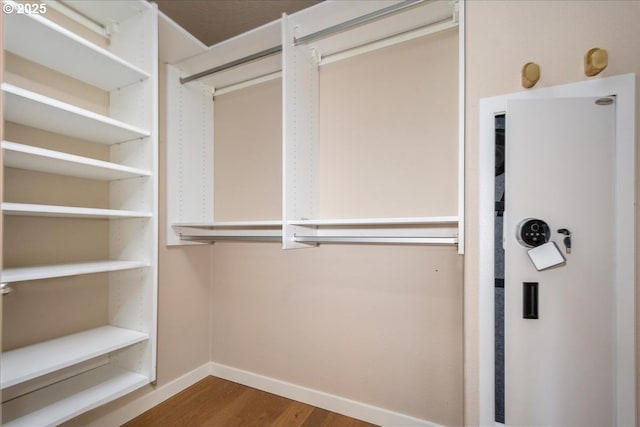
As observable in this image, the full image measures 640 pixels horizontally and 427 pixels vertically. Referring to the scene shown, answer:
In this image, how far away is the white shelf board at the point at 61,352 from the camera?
4.02 feet

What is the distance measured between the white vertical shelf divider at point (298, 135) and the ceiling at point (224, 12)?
37 cm

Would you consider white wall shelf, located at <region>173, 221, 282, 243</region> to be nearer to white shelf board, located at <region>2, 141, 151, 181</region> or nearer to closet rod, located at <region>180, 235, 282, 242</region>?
closet rod, located at <region>180, 235, 282, 242</region>

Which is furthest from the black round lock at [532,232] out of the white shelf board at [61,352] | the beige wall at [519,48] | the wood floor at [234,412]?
the white shelf board at [61,352]

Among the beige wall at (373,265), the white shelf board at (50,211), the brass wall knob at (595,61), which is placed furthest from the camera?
the beige wall at (373,265)

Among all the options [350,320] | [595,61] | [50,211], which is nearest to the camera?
[595,61]

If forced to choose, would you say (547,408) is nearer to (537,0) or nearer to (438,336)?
(438,336)

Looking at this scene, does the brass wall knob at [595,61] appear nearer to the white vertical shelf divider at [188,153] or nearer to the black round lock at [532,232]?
the black round lock at [532,232]

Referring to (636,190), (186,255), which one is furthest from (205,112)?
(636,190)

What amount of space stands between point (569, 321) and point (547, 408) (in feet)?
1.00

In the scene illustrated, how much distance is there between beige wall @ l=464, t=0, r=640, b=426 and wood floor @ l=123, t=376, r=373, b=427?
109cm

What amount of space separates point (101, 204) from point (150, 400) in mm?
1296

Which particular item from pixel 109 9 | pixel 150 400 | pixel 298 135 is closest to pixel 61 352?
pixel 150 400

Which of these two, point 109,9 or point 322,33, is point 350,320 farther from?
point 109,9

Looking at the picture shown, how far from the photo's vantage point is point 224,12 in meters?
1.97
